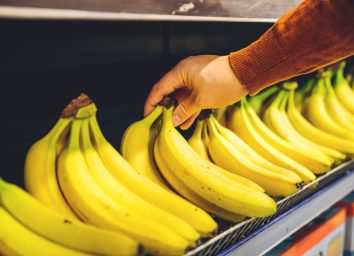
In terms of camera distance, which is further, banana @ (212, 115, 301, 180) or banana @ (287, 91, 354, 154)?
banana @ (287, 91, 354, 154)

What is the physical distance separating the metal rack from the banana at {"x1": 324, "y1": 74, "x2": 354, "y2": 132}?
21 centimetres

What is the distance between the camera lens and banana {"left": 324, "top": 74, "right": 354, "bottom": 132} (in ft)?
5.14

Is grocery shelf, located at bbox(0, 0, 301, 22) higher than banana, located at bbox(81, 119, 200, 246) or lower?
higher

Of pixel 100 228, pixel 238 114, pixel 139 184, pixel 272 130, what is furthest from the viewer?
→ pixel 272 130

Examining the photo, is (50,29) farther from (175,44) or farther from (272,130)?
(272,130)

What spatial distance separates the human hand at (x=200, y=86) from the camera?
1.05 metres

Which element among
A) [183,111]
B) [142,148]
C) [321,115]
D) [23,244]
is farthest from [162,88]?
[321,115]

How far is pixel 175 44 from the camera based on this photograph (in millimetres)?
1427

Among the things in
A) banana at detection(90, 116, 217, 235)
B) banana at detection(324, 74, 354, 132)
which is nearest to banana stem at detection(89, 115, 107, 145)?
banana at detection(90, 116, 217, 235)

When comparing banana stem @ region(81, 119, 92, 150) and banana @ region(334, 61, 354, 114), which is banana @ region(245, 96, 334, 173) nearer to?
banana @ region(334, 61, 354, 114)

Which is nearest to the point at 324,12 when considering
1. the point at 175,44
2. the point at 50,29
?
the point at 175,44

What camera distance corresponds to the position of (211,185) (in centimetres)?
89

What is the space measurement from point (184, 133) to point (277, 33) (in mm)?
469

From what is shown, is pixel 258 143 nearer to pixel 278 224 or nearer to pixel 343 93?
pixel 278 224
